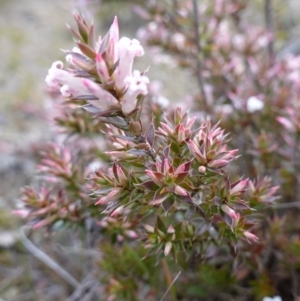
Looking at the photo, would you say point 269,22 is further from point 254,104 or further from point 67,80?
point 67,80

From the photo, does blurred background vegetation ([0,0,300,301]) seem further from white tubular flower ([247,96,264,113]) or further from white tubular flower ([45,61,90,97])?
white tubular flower ([247,96,264,113])

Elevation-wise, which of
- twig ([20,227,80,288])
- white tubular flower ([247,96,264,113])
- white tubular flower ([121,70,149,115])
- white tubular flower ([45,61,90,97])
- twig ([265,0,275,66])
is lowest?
twig ([20,227,80,288])

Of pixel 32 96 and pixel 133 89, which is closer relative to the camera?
pixel 133 89

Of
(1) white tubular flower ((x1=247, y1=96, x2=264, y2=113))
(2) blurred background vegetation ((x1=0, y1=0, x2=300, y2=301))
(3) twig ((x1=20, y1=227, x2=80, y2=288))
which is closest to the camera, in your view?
(1) white tubular flower ((x1=247, y1=96, x2=264, y2=113))

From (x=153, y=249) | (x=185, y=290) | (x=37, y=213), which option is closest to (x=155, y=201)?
(x=153, y=249)

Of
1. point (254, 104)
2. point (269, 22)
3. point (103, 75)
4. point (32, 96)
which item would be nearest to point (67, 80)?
point (103, 75)

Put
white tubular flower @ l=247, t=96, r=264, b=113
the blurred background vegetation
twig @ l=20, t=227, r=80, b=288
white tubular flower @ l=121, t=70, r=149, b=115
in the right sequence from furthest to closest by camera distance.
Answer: the blurred background vegetation < twig @ l=20, t=227, r=80, b=288 < white tubular flower @ l=247, t=96, r=264, b=113 < white tubular flower @ l=121, t=70, r=149, b=115

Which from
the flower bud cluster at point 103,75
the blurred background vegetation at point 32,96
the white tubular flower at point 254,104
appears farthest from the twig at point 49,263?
the flower bud cluster at point 103,75

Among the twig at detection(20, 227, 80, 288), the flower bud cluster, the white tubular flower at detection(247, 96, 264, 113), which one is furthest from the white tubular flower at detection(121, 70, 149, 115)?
the twig at detection(20, 227, 80, 288)

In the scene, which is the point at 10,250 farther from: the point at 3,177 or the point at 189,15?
the point at 189,15
